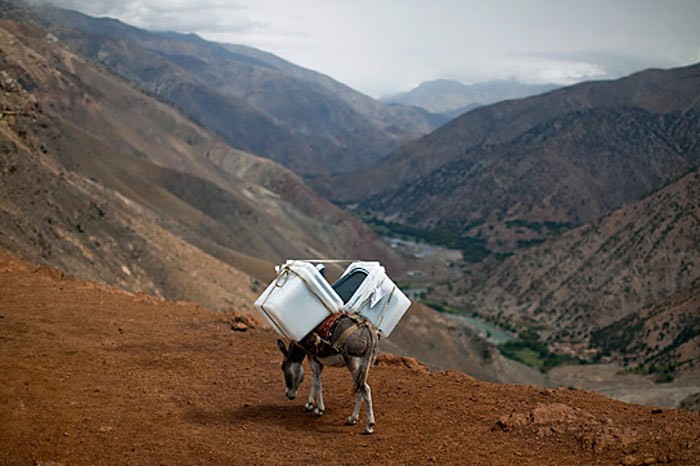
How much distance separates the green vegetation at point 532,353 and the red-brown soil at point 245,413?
5214 cm

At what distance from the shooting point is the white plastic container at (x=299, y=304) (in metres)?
9.91

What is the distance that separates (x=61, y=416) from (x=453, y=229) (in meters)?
143

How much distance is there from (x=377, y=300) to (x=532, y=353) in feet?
199

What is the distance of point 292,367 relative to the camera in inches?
416

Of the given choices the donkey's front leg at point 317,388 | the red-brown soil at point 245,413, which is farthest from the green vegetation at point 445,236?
the donkey's front leg at point 317,388

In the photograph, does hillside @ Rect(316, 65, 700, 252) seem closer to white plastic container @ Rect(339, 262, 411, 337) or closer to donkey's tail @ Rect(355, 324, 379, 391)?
white plastic container @ Rect(339, 262, 411, 337)

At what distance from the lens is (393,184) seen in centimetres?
18762

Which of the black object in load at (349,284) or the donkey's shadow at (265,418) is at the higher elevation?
the black object in load at (349,284)

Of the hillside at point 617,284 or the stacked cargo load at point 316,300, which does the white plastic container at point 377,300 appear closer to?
the stacked cargo load at point 316,300

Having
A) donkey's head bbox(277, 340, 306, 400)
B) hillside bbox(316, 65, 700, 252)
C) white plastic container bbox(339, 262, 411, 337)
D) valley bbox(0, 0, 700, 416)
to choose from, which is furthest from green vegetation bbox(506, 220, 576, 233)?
donkey's head bbox(277, 340, 306, 400)

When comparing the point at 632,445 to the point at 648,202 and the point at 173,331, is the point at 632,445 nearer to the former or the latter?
the point at 173,331

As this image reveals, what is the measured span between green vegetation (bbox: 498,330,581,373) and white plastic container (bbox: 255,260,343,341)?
54505mm

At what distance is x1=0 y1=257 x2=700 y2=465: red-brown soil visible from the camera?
8.68 meters

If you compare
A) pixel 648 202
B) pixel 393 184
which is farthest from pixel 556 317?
pixel 393 184
